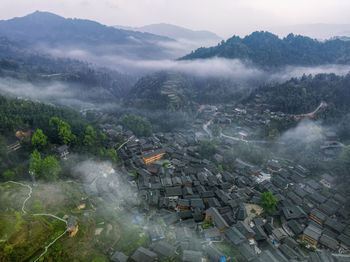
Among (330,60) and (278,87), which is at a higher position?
(330,60)

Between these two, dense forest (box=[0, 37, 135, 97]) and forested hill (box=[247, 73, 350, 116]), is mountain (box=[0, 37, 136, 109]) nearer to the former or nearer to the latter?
dense forest (box=[0, 37, 135, 97])

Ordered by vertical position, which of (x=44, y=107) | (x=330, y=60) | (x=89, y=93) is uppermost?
(x=330, y=60)

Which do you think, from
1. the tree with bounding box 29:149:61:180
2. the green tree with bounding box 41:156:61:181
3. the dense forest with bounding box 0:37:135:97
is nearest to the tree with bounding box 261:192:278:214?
the green tree with bounding box 41:156:61:181

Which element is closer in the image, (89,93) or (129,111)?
(129,111)

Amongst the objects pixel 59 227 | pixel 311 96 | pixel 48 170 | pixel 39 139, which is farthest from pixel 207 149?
pixel 311 96

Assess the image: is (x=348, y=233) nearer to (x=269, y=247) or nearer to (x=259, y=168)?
(x=269, y=247)

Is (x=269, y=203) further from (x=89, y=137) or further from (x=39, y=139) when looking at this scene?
(x=39, y=139)

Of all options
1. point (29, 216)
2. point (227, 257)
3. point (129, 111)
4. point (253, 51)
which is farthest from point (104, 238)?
point (253, 51)
